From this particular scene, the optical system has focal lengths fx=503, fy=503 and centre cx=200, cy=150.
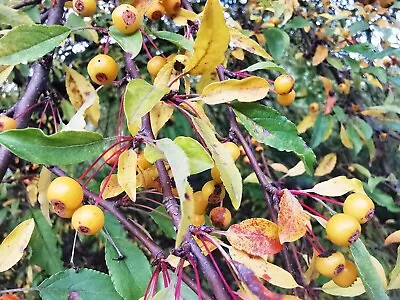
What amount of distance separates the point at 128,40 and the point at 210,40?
196 mm

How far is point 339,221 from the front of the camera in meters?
0.76

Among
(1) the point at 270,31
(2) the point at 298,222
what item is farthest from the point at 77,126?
(1) the point at 270,31

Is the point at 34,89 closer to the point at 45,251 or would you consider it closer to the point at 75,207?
the point at 75,207

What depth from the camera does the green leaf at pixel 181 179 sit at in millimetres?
495

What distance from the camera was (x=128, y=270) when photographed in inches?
35.2

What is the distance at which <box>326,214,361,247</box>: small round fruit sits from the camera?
75 centimetres

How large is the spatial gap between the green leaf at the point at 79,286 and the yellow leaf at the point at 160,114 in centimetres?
32

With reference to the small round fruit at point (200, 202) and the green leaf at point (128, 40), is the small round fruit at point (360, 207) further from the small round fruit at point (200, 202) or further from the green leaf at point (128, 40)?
the green leaf at point (128, 40)

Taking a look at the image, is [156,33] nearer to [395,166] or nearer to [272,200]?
[272,200]

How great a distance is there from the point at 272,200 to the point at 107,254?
31 centimetres

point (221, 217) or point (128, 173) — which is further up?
point (128, 173)

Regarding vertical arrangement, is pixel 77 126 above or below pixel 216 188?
above

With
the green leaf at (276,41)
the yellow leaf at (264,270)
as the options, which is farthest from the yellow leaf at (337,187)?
the green leaf at (276,41)

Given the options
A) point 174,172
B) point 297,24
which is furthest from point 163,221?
point 297,24
